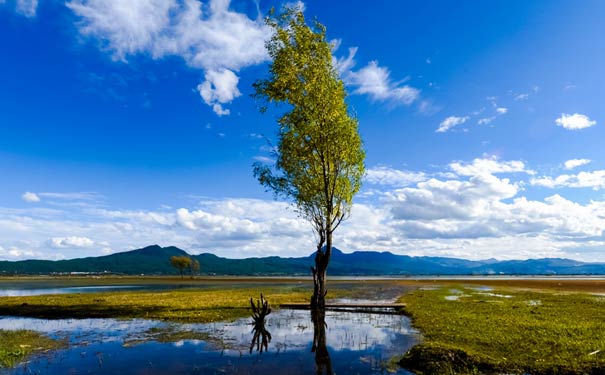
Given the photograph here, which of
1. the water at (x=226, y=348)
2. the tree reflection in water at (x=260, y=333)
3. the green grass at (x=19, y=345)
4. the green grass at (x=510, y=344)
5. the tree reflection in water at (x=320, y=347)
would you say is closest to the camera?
the green grass at (x=510, y=344)

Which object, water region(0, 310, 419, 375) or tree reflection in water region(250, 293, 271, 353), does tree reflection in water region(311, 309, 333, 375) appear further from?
tree reflection in water region(250, 293, 271, 353)

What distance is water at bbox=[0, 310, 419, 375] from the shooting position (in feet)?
62.4

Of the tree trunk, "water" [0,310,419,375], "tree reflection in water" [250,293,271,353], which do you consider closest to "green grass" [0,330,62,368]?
"water" [0,310,419,375]

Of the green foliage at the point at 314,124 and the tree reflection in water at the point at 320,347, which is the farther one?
the green foliage at the point at 314,124

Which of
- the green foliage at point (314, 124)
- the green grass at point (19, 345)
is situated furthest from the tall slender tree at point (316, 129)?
the green grass at point (19, 345)

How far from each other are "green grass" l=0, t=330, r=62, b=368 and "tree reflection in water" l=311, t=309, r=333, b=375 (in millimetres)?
14469

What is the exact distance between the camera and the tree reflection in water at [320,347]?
63.0 ft

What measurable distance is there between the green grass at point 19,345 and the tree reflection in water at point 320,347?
570 inches

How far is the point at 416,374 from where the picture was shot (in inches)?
→ 703

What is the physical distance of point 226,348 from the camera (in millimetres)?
23156

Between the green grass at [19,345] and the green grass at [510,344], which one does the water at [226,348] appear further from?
the green grass at [510,344]

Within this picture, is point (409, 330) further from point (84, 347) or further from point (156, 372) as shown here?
point (84, 347)

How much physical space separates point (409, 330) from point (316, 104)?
77.4ft

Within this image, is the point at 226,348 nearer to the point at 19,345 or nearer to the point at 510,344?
the point at 19,345
